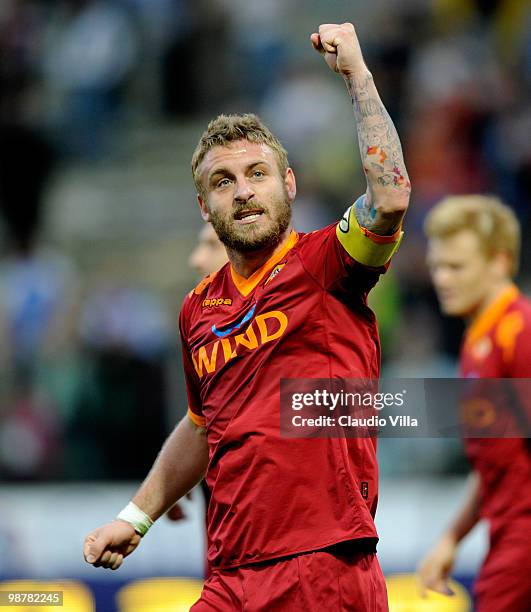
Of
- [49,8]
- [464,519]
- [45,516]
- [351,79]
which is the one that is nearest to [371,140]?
[351,79]

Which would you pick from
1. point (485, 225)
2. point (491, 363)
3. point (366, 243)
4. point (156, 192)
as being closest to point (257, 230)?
point (366, 243)

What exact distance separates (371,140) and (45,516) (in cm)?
529

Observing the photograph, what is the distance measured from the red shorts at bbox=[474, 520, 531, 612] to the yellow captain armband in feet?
6.99

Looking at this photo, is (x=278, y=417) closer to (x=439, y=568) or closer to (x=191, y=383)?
(x=191, y=383)

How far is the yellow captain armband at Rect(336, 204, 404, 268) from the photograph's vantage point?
12.0ft

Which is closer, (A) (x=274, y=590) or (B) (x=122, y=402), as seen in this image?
(A) (x=274, y=590)

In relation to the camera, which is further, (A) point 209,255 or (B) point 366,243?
(A) point 209,255

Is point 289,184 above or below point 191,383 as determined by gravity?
above

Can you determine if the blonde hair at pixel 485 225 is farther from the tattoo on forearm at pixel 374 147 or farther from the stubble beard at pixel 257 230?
the tattoo on forearm at pixel 374 147

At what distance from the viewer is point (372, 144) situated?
3697 mm

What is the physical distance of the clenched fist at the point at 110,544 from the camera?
4.23 meters

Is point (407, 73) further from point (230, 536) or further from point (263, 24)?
point (230, 536)

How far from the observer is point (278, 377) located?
3.88 metres

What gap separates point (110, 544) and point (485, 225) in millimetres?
2840
